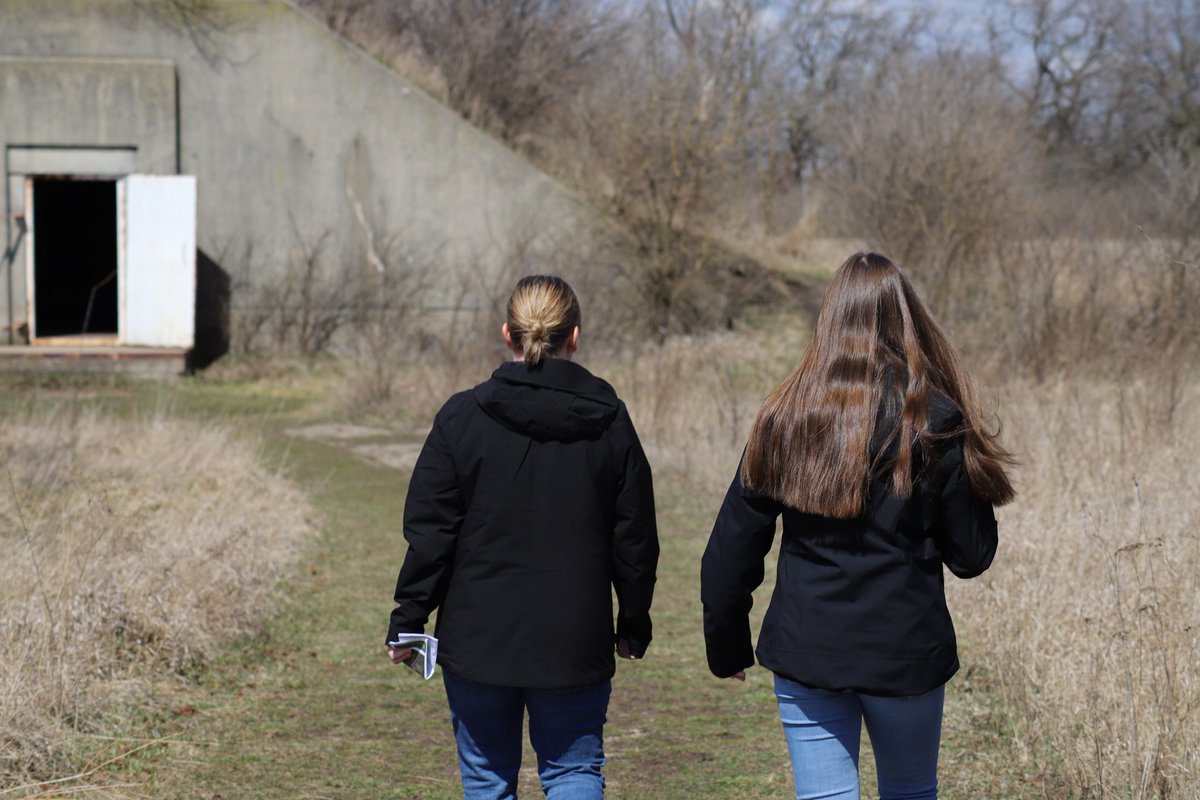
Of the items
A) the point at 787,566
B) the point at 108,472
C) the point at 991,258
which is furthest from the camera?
the point at 991,258

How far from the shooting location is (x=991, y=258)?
51.1 feet

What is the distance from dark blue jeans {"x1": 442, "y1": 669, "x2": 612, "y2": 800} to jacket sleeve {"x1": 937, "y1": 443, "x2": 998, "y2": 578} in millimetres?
988

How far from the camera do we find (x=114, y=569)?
236 inches

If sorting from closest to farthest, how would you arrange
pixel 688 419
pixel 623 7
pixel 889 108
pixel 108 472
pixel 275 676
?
pixel 275 676 < pixel 108 472 < pixel 688 419 < pixel 889 108 < pixel 623 7

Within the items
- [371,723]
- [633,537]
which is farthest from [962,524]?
[371,723]

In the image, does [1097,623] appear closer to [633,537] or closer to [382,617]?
[633,537]

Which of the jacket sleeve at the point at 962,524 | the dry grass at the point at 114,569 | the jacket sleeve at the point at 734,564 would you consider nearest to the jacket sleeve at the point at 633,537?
the jacket sleeve at the point at 734,564

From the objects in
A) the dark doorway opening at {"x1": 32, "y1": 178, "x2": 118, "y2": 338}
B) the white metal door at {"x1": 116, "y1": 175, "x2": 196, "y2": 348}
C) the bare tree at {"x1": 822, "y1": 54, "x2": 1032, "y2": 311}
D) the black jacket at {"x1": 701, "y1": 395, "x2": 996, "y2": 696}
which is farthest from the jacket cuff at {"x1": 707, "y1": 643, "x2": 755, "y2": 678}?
the dark doorway opening at {"x1": 32, "y1": 178, "x2": 118, "y2": 338}

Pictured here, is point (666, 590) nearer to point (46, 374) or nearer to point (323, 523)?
point (323, 523)

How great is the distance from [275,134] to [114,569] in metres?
14.5

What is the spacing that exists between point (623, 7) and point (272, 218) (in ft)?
40.4

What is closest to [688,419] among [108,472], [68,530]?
[108,472]

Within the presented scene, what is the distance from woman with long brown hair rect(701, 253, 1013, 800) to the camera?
2.83 meters

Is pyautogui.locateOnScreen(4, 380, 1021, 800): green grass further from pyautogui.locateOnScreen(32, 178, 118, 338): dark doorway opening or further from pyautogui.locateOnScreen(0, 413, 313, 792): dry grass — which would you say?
pyautogui.locateOnScreen(32, 178, 118, 338): dark doorway opening
